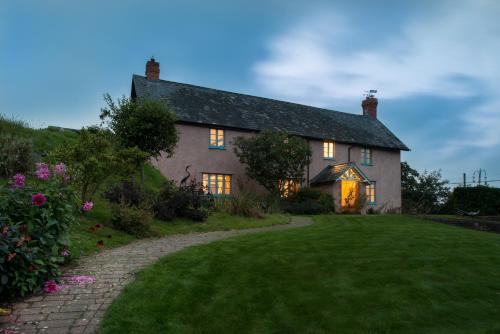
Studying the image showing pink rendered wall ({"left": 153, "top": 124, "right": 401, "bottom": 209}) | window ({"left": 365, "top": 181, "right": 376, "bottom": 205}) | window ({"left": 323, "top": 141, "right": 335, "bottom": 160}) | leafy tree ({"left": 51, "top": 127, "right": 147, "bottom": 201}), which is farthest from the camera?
window ({"left": 365, "top": 181, "right": 376, "bottom": 205})

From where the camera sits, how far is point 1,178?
12.8m

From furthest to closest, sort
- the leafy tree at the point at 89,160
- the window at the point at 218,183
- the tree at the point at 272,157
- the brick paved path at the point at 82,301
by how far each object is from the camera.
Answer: the window at the point at 218,183 < the tree at the point at 272,157 < the leafy tree at the point at 89,160 < the brick paved path at the point at 82,301

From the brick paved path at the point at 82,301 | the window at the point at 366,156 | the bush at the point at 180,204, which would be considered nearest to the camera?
the brick paved path at the point at 82,301

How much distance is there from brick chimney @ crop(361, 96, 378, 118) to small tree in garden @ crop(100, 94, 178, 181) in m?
21.5

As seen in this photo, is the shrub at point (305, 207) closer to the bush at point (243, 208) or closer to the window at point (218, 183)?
the window at point (218, 183)

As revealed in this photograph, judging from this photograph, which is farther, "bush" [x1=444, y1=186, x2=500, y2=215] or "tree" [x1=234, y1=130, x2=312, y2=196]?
"bush" [x1=444, y1=186, x2=500, y2=215]

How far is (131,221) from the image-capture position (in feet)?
33.9

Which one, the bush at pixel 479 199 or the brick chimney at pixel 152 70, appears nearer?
the brick chimney at pixel 152 70

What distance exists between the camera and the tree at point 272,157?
66.3 ft

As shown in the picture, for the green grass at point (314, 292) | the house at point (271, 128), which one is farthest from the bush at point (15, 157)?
the green grass at point (314, 292)

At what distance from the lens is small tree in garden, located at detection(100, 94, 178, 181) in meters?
15.8

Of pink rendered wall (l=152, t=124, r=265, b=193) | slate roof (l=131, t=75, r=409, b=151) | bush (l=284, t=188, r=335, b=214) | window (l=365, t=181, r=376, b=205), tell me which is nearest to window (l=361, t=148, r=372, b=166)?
slate roof (l=131, t=75, r=409, b=151)

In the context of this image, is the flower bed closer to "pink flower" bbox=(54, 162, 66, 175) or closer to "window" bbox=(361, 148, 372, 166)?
"pink flower" bbox=(54, 162, 66, 175)

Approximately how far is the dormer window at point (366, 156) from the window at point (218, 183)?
421 inches
